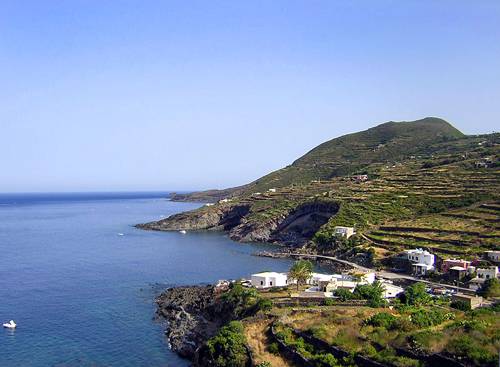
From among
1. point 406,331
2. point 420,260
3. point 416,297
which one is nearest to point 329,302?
point 416,297

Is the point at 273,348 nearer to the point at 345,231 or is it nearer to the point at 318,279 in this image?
the point at 318,279

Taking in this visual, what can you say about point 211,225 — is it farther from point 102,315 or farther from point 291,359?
point 291,359

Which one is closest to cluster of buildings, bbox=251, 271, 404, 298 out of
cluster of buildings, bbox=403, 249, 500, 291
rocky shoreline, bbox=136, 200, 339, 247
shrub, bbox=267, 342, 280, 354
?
cluster of buildings, bbox=403, 249, 500, 291

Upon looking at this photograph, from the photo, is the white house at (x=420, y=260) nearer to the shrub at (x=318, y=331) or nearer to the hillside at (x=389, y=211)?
the hillside at (x=389, y=211)

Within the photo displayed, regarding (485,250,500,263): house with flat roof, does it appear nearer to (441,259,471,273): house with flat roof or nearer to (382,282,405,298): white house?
(441,259,471,273): house with flat roof

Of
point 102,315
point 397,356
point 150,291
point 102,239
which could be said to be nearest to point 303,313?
point 397,356
